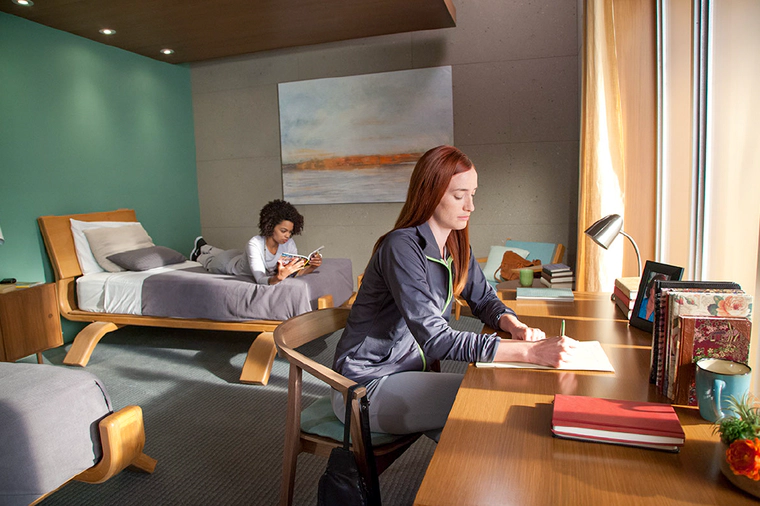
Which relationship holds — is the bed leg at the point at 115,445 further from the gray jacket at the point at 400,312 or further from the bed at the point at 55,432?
the gray jacket at the point at 400,312

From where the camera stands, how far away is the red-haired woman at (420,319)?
149cm

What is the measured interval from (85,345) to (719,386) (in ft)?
13.4

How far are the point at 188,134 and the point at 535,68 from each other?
3.95 m

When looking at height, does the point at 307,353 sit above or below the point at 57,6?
below

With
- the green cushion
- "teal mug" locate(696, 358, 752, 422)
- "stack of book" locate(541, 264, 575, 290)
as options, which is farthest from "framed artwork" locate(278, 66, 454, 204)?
"teal mug" locate(696, 358, 752, 422)

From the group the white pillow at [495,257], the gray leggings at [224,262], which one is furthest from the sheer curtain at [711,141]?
the gray leggings at [224,262]

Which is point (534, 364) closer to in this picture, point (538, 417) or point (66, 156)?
point (538, 417)

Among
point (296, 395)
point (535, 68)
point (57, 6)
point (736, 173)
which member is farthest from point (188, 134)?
point (736, 173)

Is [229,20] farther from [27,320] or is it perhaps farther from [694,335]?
[694,335]

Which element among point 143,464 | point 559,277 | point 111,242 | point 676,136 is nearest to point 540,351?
point 559,277

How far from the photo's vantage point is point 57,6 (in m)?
4.07

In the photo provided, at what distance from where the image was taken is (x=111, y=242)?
442cm

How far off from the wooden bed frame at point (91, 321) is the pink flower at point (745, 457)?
9.53 feet

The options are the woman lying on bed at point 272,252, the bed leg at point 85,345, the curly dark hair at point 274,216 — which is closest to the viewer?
the woman lying on bed at point 272,252
